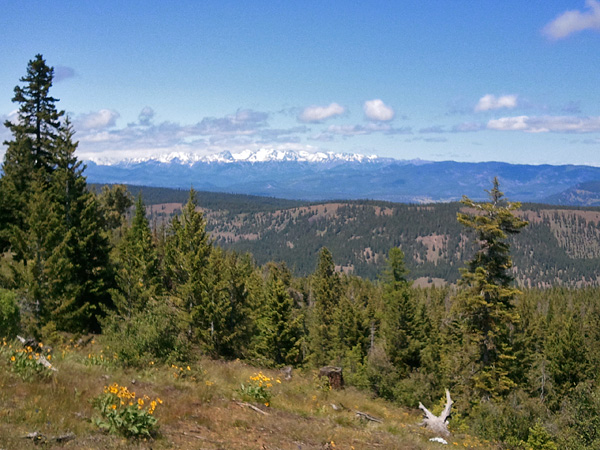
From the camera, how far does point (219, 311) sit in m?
30.8

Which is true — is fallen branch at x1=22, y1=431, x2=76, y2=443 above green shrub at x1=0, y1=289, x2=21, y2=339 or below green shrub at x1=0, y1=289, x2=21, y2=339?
above

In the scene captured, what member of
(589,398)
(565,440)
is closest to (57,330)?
(565,440)

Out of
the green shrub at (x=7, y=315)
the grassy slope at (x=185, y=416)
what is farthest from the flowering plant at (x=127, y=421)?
the green shrub at (x=7, y=315)

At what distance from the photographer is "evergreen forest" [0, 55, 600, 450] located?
20.6 metres

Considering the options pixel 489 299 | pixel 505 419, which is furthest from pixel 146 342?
pixel 489 299

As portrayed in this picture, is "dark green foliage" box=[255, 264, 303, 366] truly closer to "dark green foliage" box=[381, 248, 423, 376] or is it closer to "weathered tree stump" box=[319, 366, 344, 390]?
"dark green foliage" box=[381, 248, 423, 376]

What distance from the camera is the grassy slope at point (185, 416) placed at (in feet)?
26.7

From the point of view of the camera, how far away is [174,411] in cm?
1013

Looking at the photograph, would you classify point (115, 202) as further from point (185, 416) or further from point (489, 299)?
point (185, 416)

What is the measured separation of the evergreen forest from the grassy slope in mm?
2373

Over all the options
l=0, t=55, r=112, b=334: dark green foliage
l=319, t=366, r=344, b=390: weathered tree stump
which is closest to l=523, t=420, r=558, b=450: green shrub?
l=319, t=366, r=344, b=390: weathered tree stump

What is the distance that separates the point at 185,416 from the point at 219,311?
2103cm

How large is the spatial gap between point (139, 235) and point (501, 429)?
34.7 metres

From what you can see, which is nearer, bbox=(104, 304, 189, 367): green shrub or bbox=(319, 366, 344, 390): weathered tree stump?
bbox=(104, 304, 189, 367): green shrub
